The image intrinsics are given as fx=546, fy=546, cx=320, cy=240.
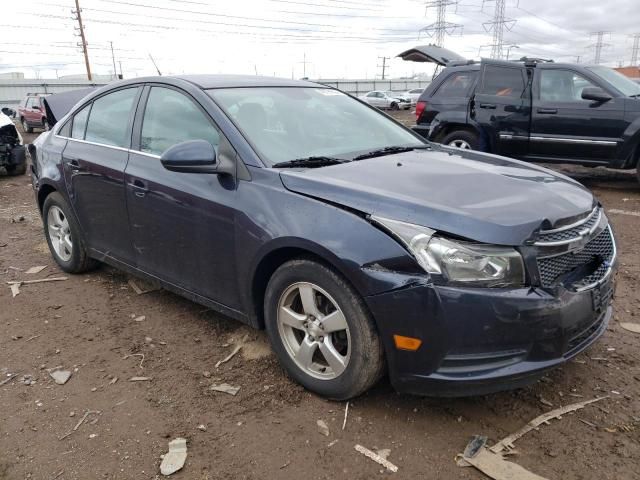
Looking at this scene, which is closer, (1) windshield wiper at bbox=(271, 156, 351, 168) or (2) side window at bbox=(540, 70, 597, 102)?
(1) windshield wiper at bbox=(271, 156, 351, 168)

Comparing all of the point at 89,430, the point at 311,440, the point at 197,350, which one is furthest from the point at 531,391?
the point at 89,430

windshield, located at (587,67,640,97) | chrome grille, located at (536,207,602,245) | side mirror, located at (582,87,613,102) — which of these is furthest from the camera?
windshield, located at (587,67,640,97)

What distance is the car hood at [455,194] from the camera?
7.82 feet

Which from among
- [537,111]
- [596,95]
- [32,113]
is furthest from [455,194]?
[32,113]

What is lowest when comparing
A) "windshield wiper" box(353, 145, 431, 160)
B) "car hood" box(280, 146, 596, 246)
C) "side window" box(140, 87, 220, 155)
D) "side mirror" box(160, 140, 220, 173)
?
"car hood" box(280, 146, 596, 246)

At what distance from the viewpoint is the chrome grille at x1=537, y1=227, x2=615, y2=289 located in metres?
2.41

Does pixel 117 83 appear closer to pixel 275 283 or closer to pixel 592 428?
pixel 275 283

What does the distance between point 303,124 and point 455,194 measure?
4.10 ft

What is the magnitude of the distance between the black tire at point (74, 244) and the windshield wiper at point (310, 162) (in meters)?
2.31

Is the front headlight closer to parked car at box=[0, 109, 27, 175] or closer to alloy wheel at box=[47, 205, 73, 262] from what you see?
alloy wheel at box=[47, 205, 73, 262]

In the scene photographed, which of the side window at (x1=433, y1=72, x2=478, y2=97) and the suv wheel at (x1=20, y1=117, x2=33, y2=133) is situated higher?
the side window at (x1=433, y1=72, x2=478, y2=97)

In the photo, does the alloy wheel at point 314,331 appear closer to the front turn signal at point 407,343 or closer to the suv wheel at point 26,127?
the front turn signal at point 407,343

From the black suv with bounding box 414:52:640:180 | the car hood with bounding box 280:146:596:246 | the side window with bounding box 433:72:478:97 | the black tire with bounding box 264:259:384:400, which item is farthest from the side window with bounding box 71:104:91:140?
the side window with bounding box 433:72:478:97

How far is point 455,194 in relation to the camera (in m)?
2.63
